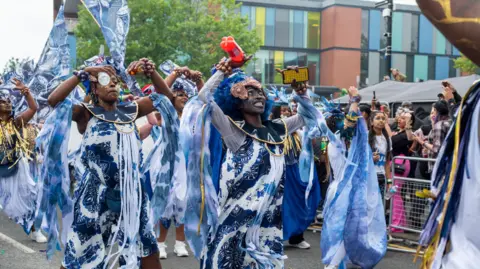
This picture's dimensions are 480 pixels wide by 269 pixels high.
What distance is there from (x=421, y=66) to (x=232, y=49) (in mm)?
42661

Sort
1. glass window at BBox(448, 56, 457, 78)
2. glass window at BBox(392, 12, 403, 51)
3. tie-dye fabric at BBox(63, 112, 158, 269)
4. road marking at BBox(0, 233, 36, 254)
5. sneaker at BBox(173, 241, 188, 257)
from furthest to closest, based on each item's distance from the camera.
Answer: glass window at BBox(448, 56, 457, 78) < glass window at BBox(392, 12, 403, 51) < road marking at BBox(0, 233, 36, 254) < sneaker at BBox(173, 241, 188, 257) < tie-dye fabric at BBox(63, 112, 158, 269)

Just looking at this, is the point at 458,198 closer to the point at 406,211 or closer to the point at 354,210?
the point at 354,210

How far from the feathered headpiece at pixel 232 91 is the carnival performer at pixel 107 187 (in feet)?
1.86

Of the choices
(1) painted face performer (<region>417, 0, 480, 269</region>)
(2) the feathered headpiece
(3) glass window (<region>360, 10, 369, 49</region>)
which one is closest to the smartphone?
(2) the feathered headpiece

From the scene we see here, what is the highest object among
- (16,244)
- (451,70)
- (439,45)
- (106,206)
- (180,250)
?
(439,45)

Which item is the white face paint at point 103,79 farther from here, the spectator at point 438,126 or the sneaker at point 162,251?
the spectator at point 438,126

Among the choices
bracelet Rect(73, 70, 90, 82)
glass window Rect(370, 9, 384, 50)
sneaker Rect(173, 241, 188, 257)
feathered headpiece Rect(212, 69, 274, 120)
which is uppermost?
glass window Rect(370, 9, 384, 50)

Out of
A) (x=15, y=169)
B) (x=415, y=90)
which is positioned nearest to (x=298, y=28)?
(x=415, y=90)

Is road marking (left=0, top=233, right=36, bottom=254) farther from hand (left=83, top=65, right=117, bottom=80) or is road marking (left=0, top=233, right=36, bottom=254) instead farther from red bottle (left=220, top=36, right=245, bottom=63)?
red bottle (left=220, top=36, right=245, bottom=63)

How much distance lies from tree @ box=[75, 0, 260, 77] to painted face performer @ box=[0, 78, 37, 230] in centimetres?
1729

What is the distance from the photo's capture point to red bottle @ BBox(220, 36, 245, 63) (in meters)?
4.44

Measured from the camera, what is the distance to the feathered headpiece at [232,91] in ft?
15.4

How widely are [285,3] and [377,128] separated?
36.3 metres

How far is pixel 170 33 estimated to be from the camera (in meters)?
26.8
